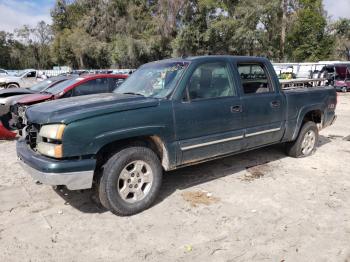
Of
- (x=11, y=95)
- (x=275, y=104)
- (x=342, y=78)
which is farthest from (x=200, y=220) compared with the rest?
(x=342, y=78)

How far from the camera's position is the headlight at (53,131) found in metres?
3.59

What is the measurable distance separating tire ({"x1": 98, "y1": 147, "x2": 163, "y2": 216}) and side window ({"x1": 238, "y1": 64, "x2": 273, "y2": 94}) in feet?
6.21

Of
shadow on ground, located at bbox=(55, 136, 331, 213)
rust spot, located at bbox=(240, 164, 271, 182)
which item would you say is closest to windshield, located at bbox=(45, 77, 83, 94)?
shadow on ground, located at bbox=(55, 136, 331, 213)

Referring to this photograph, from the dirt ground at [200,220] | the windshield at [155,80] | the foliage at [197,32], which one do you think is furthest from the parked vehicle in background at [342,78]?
the windshield at [155,80]

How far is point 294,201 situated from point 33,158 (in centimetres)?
323

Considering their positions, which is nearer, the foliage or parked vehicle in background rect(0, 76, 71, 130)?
parked vehicle in background rect(0, 76, 71, 130)

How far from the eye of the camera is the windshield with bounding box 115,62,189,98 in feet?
14.8

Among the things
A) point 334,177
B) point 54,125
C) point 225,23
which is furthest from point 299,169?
point 225,23

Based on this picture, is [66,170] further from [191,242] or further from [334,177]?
[334,177]

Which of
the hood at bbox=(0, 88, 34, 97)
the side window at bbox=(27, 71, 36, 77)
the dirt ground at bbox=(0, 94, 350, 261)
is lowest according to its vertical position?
the dirt ground at bbox=(0, 94, 350, 261)

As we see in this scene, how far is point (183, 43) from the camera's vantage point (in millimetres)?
38719

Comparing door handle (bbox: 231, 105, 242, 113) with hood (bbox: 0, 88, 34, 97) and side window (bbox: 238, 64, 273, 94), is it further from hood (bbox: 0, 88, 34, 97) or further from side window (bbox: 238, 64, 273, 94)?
hood (bbox: 0, 88, 34, 97)

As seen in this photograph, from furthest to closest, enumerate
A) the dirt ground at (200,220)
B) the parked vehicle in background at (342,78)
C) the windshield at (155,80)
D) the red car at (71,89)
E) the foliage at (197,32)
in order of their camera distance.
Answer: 1. the foliage at (197,32)
2. the parked vehicle in background at (342,78)
3. the red car at (71,89)
4. the windshield at (155,80)
5. the dirt ground at (200,220)

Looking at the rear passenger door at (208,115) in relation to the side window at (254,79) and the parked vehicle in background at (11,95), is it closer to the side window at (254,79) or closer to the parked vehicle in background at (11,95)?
the side window at (254,79)
